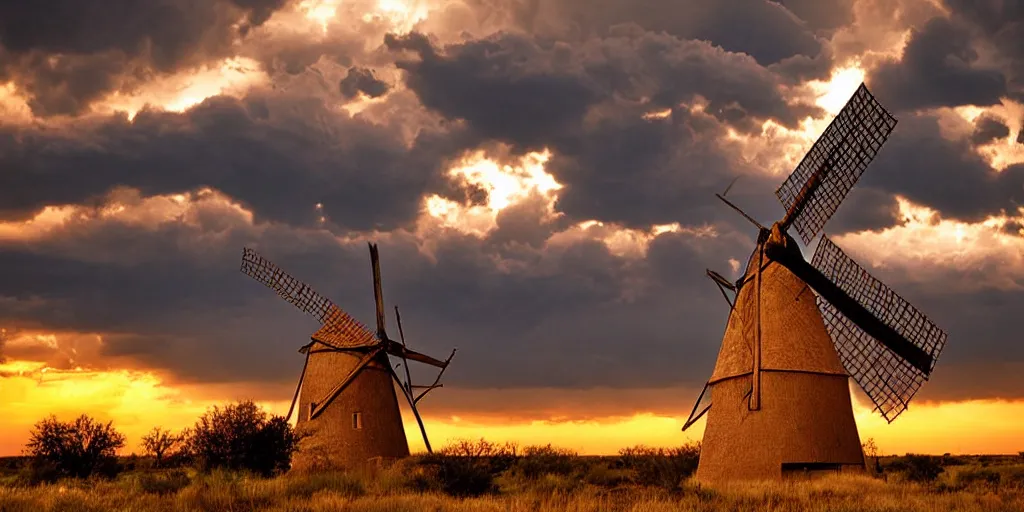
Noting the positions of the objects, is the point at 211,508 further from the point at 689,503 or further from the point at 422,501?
the point at 689,503

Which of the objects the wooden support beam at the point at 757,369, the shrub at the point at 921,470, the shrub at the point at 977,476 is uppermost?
the wooden support beam at the point at 757,369

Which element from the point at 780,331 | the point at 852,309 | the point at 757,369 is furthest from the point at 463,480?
the point at 852,309

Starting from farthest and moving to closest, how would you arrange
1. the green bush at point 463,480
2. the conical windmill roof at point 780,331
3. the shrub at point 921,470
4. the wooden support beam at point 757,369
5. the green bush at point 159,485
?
1. the shrub at point 921,470
2. the conical windmill roof at point 780,331
3. the wooden support beam at point 757,369
4. the green bush at point 463,480
5. the green bush at point 159,485

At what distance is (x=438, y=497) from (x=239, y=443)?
10.4m

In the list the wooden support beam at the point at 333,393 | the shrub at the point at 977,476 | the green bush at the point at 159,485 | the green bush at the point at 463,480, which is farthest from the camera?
the wooden support beam at the point at 333,393

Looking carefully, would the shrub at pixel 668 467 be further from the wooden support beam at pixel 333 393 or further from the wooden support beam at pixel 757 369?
the wooden support beam at pixel 333 393

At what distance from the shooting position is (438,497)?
21.6 m

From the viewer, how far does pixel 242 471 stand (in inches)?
1093

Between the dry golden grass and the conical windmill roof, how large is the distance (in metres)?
3.40

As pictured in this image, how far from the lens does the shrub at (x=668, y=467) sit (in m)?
26.0

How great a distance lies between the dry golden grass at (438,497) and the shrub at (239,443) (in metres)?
3.14

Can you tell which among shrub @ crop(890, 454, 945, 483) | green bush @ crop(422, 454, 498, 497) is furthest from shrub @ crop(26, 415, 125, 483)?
shrub @ crop(890, 454, 945, 483)

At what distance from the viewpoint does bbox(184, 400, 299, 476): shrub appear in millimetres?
28984

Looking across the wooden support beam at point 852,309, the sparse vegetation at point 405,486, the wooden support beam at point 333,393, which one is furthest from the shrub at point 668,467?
the wooden support beam at point 333,393
